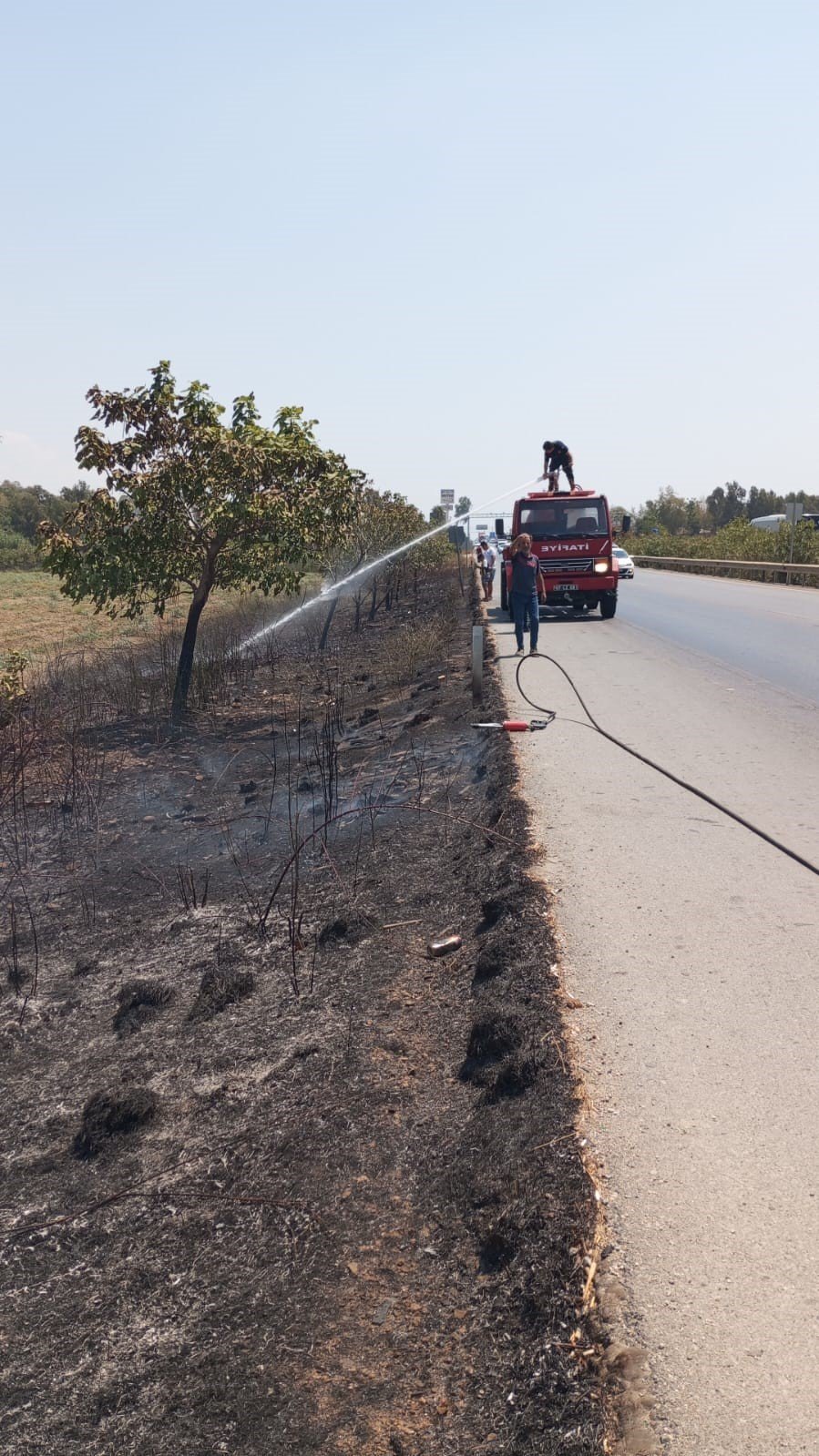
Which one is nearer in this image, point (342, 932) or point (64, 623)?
point (342, 932)

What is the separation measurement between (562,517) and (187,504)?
9.10m

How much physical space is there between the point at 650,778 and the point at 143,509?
9683mm

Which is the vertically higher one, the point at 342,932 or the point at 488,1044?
the point at 488,1044

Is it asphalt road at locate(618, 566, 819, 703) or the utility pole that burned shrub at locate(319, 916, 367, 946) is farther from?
the utility pole

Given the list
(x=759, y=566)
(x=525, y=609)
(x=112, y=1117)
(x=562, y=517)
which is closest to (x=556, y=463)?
(x=562, y=517)

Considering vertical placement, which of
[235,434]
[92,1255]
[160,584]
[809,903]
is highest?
[235,434]

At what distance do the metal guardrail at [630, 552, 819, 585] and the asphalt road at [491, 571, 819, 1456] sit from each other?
85.7ft

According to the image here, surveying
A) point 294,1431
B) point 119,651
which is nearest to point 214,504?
point 119,651

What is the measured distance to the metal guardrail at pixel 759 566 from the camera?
117 ft

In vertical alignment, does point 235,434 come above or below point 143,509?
above

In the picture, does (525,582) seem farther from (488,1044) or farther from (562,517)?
(488,1044)

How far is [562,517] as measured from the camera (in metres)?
23.5

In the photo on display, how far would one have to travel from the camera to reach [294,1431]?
3344 mm

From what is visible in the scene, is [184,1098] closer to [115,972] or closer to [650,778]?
[115,972]
